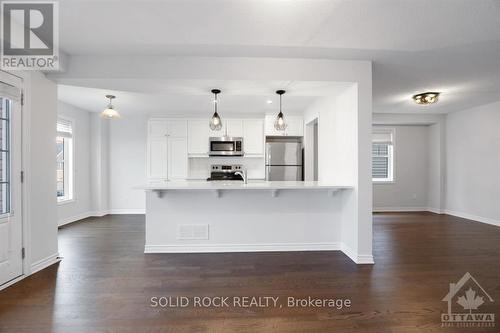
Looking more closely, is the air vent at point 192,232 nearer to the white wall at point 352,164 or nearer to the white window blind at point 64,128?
the white wall at point 352,164

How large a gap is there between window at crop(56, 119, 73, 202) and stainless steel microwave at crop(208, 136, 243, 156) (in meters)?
2.78

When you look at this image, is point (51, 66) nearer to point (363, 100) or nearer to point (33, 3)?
point (33, 3)

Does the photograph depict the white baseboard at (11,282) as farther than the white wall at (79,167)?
No

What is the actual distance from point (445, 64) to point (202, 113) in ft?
13.9

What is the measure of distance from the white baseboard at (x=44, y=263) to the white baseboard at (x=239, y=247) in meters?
0.99

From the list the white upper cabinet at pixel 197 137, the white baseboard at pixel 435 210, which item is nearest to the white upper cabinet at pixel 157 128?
the white upper cabinet at pixel 197 137

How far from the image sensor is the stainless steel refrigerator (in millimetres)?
5461

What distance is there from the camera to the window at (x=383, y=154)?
21.7 feet

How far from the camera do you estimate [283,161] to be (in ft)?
18.0

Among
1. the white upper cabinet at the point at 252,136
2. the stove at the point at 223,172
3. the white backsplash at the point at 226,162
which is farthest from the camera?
the white backsplash at the point at 226,162

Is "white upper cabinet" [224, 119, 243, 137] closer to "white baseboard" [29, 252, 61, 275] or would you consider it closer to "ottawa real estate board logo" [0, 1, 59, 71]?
"ottawa real estate board logo" [0, 1, 59, 71]

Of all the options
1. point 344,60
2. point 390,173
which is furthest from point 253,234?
point 390,173

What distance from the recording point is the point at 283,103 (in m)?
4.78

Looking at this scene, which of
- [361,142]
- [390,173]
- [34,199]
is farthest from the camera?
[390,173]
